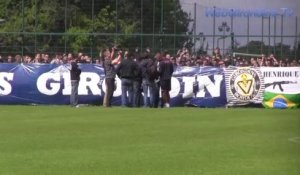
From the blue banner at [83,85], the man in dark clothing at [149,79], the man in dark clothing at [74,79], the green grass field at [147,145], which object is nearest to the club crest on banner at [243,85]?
the blue banner at [83,85]

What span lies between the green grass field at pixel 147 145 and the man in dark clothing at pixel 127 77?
5.19m

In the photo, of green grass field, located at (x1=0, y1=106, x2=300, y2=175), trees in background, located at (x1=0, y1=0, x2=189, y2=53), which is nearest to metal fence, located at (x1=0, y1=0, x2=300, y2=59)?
trees in background, located at (x1=0, y1=0, x2=189, y2=53)

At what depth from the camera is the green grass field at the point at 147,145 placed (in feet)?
31.3

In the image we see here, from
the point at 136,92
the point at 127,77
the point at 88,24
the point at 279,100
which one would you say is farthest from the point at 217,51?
the point at 88,24

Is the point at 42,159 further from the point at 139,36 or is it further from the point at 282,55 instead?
the point at 282,55

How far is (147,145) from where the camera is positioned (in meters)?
12.5

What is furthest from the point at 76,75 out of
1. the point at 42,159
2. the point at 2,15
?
the point at 2,15

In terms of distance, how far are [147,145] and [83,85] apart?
48.5 ft

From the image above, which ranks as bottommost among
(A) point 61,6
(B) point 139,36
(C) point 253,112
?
(C) point 253,112

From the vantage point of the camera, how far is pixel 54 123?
17.4 m

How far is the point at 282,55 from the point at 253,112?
14.7 metres

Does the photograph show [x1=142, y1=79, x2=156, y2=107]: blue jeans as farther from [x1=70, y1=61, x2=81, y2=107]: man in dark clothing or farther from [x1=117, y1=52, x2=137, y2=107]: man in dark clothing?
[x1=70, y1=61, x2=81, y2=107]: man in dark clothing

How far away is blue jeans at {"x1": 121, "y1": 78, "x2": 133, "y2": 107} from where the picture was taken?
83.4 feet

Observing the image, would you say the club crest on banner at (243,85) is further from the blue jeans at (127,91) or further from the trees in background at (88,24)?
the trees in background at (88,24)
